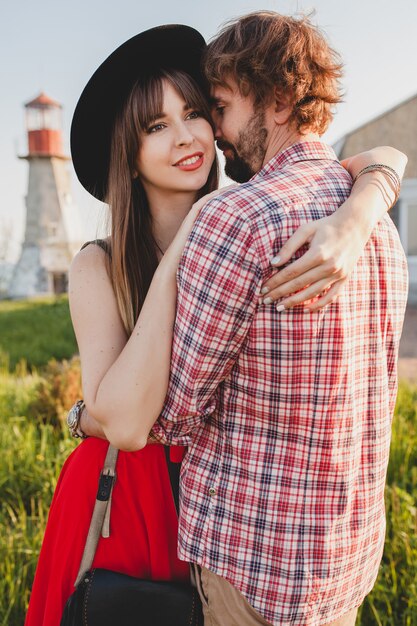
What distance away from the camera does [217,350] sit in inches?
51.2

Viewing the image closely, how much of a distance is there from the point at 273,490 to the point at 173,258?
0.64m

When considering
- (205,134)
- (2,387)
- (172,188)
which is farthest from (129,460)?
(2,387)

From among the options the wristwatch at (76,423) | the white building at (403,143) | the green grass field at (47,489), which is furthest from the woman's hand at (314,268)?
the white building at (403,143)

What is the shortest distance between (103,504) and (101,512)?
0.03 m

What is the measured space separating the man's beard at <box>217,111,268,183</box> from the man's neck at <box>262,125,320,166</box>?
0.02 m

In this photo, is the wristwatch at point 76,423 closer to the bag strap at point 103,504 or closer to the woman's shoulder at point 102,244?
the bag strap at point 103,504

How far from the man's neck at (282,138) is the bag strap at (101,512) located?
1058 millimetres

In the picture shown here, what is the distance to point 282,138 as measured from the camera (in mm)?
1688

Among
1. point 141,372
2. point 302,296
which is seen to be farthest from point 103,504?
point 302,296

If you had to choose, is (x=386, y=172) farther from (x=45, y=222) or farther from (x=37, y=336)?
(x=45, y=222)

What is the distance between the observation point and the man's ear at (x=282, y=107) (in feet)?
5.52

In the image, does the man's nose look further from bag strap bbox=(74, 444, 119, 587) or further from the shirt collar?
bag strap bbox=(74, 444, 119, 587)

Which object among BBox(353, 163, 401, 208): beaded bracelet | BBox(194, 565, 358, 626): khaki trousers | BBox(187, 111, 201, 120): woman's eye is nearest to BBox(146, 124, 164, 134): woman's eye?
BBox(187, 111, 201, 120): woman's eye

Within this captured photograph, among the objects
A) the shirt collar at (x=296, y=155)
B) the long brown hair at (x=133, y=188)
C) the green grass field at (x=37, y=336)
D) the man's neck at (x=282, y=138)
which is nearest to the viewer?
the shirt collar at (x=296, y=155)
